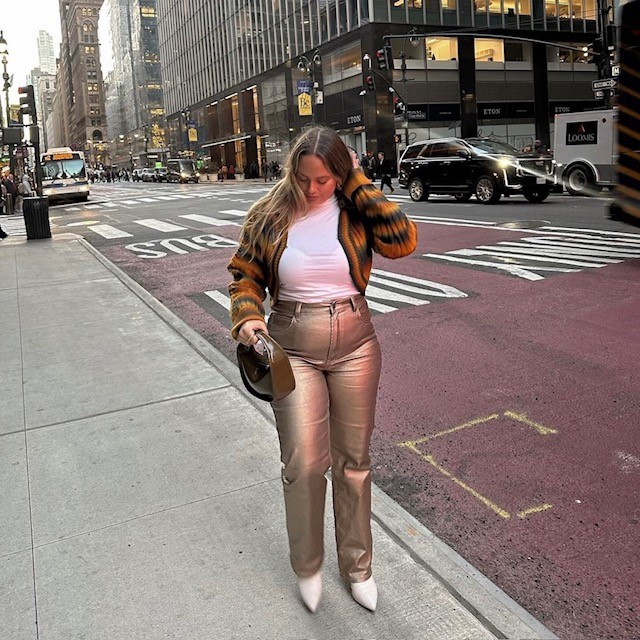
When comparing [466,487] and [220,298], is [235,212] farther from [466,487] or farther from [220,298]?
[466,487]

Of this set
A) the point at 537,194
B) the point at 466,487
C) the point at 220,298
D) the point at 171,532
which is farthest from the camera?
the point at 537,194

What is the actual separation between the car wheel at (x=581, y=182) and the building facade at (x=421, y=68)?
50.3ft

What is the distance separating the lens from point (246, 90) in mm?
69500

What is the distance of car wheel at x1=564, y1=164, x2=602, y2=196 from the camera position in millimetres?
22094

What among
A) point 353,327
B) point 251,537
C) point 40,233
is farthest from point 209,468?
point 40,233

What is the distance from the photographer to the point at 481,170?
66.9 feet

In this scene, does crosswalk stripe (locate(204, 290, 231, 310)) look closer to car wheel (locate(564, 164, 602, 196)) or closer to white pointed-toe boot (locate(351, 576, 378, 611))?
white pointed-toe boot (locate(351, 576, 378, 611))

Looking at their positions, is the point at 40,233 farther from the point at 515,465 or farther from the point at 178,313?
the point at 515,465

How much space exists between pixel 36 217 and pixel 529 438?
653 inches

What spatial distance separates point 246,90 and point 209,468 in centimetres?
7009

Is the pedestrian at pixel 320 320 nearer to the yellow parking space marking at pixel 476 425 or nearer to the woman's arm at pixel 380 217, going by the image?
the woman's arm at pixel 380 217

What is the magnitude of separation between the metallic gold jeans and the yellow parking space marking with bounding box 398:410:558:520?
1065mm

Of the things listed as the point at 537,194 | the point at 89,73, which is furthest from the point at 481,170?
the point at 89,73

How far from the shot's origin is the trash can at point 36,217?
17.8m
